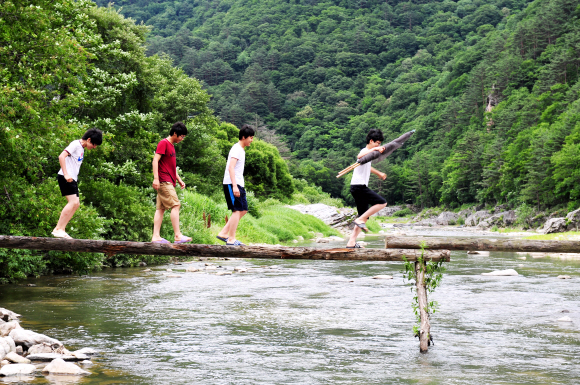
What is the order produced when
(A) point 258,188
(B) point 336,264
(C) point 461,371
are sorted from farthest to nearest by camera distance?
(A) point 258,188 < (B) point 336,264 < (C) point 461,371

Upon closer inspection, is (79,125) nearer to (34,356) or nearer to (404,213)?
(34,356)

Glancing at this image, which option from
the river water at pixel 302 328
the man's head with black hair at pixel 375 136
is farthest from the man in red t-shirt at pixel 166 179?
the man's head with black hair at pixel 375 136

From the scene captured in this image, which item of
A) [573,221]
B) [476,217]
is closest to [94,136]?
[573,221]

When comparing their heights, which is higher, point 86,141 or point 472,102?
point 472,102

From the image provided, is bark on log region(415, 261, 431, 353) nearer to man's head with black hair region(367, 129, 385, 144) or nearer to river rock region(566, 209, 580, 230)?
man's head with black hair region(367, 129, 385, 144)

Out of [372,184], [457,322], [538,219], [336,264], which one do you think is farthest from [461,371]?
[372,184]

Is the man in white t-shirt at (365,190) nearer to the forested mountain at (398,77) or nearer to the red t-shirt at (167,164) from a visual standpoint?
the red t-shirt at (167,164)

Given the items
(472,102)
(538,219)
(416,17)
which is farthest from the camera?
(416,17)

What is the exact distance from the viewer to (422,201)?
447ft

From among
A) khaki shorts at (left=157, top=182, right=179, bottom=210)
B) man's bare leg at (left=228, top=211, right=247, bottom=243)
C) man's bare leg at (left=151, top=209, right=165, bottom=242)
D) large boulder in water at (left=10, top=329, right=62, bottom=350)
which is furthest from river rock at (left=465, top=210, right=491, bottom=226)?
large boulder in water at (left=10, top=329, right=62, bottom=350)

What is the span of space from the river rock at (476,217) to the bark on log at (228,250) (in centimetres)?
9343

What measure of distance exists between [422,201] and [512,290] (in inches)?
4769

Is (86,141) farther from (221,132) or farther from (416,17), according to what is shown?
(416,17)

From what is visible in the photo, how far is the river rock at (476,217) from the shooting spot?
3927 inches
